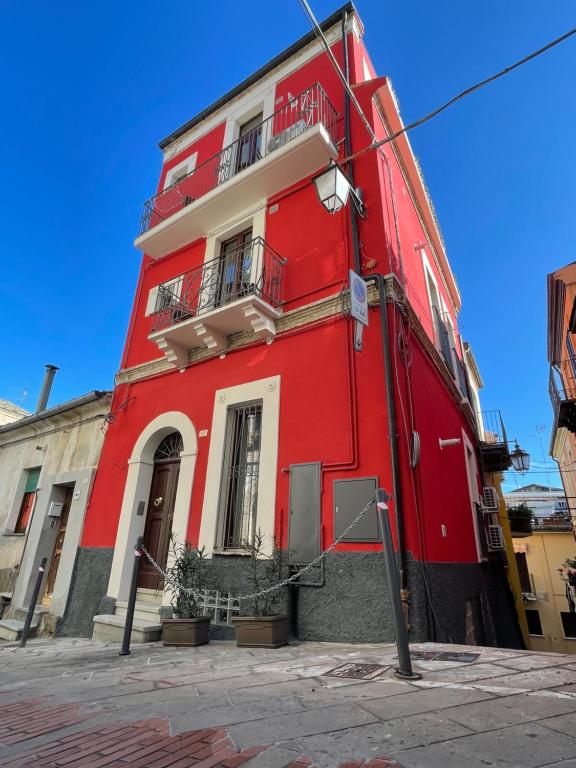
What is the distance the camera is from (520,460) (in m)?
11.9

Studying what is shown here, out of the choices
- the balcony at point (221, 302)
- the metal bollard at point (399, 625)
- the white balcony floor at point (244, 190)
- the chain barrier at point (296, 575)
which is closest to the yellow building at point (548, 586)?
the chain barrier at point (296, 575)

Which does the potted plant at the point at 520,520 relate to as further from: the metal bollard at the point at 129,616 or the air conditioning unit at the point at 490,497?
the metal bollard at the point at 129,616

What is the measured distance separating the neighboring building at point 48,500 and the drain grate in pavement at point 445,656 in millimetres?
6722

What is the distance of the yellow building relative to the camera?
2072cm

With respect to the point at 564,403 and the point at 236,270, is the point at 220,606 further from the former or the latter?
the point at 564,403

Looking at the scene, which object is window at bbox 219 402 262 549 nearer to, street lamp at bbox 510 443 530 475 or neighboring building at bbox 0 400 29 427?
street lamp at bbox 510 443 530 475

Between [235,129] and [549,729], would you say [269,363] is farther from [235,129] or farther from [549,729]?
[235,129]

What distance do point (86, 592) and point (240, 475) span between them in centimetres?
377

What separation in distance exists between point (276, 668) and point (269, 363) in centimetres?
425

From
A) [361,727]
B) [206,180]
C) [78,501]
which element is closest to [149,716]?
[361,727]

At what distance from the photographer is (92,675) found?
3.88m

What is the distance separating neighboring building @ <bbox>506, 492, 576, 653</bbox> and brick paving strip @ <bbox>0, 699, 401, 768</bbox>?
2233cm

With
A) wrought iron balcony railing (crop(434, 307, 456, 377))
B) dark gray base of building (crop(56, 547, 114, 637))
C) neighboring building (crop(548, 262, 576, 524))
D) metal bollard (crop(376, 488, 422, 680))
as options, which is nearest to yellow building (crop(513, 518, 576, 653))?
neighboring building (crop(548, 262, 576, 524))

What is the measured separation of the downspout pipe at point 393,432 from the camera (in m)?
4.69
